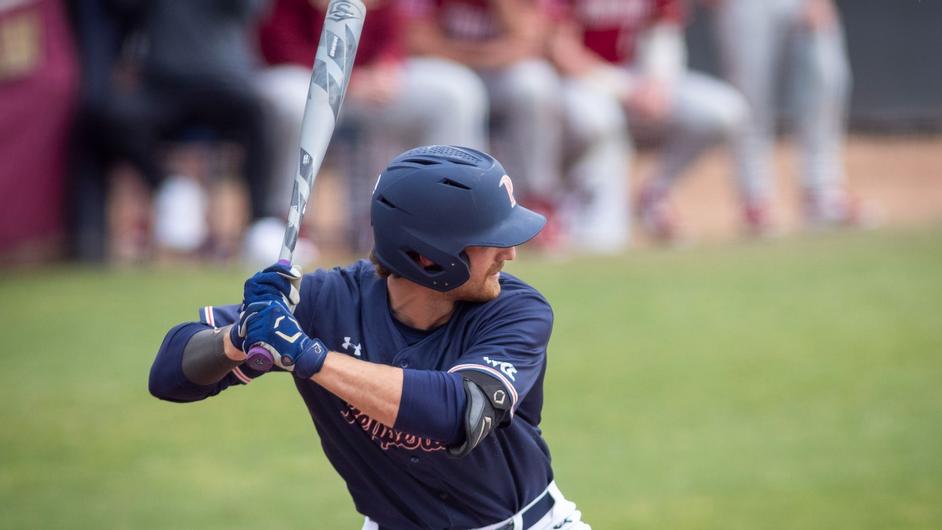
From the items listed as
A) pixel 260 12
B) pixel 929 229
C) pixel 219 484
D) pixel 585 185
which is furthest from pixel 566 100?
pixel 219 484

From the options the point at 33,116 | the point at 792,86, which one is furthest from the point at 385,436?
the point at 792,86

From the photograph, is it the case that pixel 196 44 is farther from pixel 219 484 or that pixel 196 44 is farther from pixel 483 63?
pixel 219 484

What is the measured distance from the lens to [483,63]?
971cm

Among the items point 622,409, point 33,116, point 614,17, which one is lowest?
point 622,409

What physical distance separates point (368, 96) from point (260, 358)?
6447 mm

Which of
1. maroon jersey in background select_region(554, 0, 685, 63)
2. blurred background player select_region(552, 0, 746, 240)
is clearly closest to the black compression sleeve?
blurred background player select_region(552, 0, 746, 240)

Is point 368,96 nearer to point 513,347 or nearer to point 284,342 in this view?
point 513,347

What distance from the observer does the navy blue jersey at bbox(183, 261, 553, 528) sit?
3168 millimetres

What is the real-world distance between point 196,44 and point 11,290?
189cm

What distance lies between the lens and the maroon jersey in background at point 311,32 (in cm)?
927

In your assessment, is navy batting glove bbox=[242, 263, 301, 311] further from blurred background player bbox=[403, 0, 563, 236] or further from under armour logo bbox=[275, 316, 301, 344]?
blurred background player bbox=[403, 0, 563, 236]

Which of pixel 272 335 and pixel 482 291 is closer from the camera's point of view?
pixel 272 335

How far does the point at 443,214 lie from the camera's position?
3094 millimetres

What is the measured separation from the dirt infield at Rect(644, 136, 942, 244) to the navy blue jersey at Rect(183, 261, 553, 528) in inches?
290
